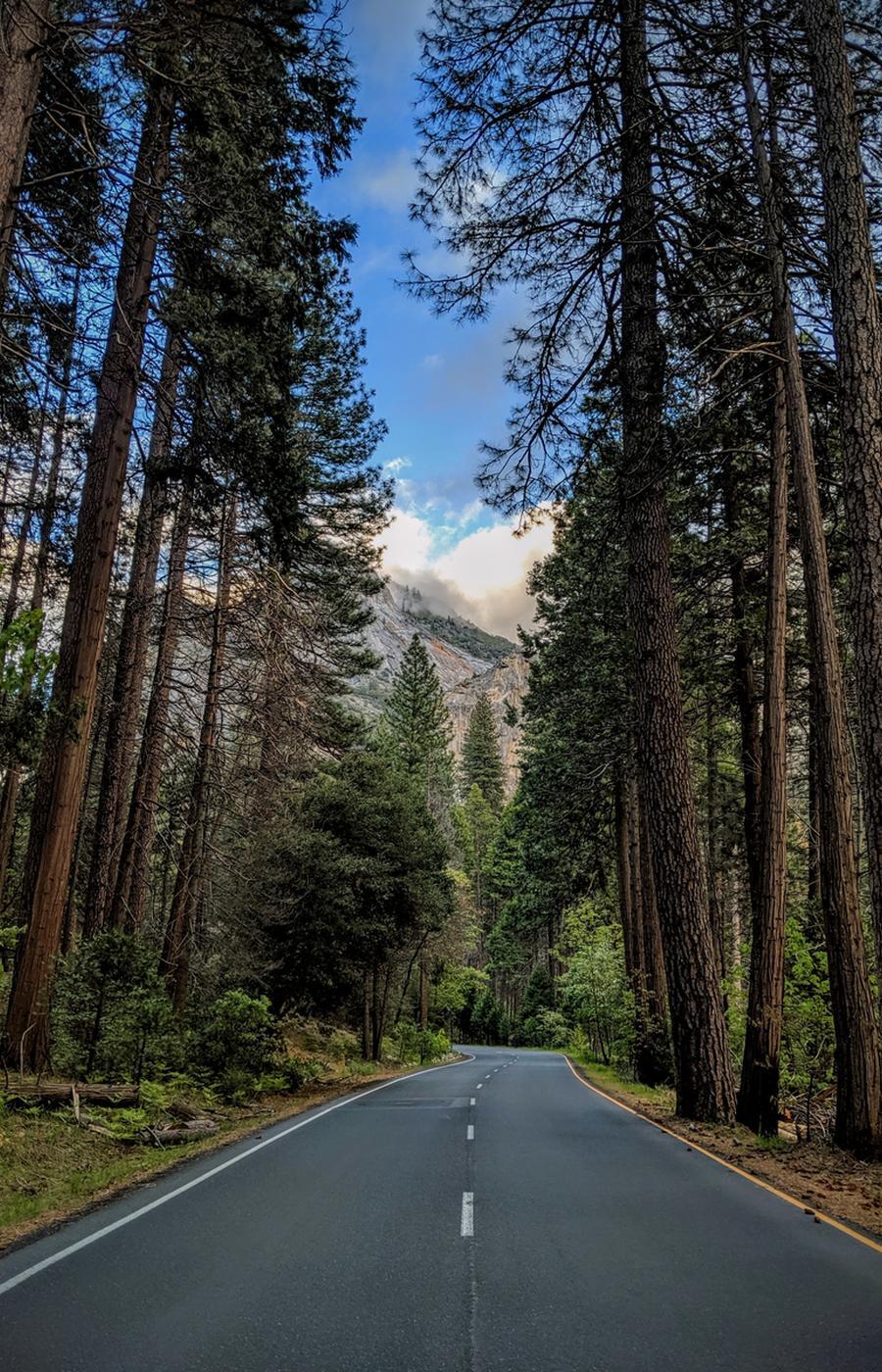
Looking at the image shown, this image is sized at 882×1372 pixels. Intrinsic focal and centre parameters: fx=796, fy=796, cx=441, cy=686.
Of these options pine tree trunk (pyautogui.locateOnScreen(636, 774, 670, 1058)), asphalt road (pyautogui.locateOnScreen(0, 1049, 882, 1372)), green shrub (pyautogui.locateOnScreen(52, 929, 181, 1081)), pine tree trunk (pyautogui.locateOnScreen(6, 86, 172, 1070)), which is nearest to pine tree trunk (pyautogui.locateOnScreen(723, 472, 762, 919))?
pine tree trunk (pyautogui.locateOnScreen(636, 774, 670, 1058))

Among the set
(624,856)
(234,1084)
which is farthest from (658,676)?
(624,856)

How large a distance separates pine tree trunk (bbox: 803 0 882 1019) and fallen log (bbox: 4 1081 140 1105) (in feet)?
30.8

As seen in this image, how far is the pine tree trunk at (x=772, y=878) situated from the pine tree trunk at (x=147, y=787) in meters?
10.1

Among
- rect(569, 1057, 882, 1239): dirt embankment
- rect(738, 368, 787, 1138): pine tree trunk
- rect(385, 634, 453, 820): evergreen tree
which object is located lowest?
rect(569, 1057, 882, 1239): dirt embankment

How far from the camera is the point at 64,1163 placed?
844 cm

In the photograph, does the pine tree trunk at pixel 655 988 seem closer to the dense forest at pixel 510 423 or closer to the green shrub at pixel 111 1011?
the dense forest at pixel 510 423

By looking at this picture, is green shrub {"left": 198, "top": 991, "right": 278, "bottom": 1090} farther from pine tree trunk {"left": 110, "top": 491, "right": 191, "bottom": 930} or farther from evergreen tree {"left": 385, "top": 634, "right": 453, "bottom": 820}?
evergreen tree {"left": 385, "top": 634, "right": 453, "bottom": 820}

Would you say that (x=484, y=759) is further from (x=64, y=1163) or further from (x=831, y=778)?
(x=64, y=1163)

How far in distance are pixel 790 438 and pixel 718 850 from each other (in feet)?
63.4

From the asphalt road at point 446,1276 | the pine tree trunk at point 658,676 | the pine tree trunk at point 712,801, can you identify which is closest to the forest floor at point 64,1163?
the asphalt road at point 446,1276

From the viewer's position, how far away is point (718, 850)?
26766mm

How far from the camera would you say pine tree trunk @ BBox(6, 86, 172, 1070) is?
32.0 ft

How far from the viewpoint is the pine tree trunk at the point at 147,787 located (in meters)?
14.8

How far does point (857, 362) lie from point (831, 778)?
4929 millimetres
